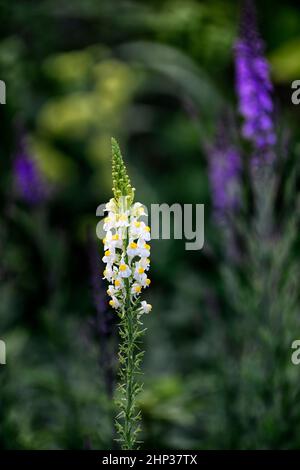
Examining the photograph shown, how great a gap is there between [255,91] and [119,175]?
4.29 ft

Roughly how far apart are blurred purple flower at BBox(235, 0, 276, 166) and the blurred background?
148 mm

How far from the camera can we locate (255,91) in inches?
112

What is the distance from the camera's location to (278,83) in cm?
568

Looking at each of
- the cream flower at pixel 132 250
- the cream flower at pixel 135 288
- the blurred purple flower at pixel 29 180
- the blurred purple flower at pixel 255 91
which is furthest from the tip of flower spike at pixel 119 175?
the blurred purple flower at pixel 29 180

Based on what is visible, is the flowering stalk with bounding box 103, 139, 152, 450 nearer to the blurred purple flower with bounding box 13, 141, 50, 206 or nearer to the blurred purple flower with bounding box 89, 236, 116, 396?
the blurred purple flower with bounding box 89, 236, 116, 396

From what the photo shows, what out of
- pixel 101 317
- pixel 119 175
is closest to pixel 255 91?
pixel 101 317

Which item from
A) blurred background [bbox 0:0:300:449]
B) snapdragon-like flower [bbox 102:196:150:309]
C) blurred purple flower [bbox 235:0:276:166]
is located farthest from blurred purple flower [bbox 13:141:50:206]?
snapdragon-like flower [bbox 102:196:150:309]

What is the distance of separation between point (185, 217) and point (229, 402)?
5.25 ft

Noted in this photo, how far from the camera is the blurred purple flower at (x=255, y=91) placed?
2.83m

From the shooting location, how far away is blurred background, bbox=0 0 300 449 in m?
2.99
